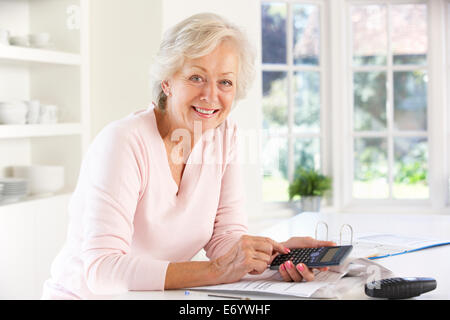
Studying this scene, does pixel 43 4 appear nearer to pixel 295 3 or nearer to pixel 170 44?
pixel 295 3

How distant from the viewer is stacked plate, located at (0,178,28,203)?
2.95 meters

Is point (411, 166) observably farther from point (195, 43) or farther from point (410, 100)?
point (195, 43)

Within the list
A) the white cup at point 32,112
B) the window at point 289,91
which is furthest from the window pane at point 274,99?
the white cup at point 32,112

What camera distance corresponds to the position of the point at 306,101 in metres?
4.19

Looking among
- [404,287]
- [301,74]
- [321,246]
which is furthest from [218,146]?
[301,74]

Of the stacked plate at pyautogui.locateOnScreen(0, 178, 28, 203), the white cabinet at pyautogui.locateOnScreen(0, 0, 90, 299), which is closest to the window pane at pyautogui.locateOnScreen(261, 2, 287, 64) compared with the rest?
the white cabinet at pyautogui.locateOnScreen(0, 0, 90, 299)

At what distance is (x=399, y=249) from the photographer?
169 cm

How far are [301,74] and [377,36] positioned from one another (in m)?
0.62

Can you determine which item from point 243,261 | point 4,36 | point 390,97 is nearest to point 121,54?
point 4,36

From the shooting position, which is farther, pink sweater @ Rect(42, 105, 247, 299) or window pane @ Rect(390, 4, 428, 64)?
window pane @ Rect(390, 4, 428, 64)

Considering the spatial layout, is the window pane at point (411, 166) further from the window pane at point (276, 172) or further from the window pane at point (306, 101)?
the window pane at point (276, 172)

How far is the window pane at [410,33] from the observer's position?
4148 millimetres

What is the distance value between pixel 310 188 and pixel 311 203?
11 centimetres

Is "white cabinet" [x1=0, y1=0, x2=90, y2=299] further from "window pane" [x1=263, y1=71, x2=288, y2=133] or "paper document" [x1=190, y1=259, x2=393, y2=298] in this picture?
"paper document" [x1=190, y1=259, x2=393, y2=298]
